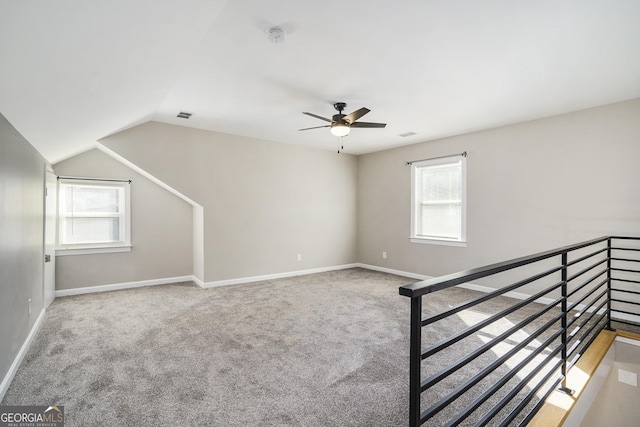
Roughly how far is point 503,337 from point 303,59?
2.48 m

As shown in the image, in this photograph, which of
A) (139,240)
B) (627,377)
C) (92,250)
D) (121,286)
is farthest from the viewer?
(139,240)

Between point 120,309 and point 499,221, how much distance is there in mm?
5390

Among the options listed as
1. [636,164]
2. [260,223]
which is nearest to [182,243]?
[260,223]

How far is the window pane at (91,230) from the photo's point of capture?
Result: 4.73m

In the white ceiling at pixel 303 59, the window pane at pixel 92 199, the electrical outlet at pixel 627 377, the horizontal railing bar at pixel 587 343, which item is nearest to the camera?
the white ceiling at pixel 303 59

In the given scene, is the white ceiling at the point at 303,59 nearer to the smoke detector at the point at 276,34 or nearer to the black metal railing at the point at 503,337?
the smoke detector at the point at 276,34

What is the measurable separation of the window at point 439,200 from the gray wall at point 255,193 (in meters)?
1.58

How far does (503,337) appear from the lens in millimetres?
1494

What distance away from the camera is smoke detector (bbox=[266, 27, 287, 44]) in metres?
2.28

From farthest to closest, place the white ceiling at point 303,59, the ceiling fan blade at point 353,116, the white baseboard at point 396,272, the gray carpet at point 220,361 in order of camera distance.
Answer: the white baseboard at point 396,272 → the ceiling fan blade at point 353,116 → the gray carpet at point 220,361 → the white ceiling at point 303,59

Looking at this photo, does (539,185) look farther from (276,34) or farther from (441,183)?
(276,34)

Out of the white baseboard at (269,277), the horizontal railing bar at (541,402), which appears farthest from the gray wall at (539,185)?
Result: the horizontal railing bar at (541,402)

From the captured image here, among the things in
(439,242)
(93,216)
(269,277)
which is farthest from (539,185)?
(93,216)

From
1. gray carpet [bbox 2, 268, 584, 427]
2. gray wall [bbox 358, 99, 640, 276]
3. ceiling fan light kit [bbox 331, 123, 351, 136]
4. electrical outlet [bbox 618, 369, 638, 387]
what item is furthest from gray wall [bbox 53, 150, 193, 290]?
electrical outlet [bbox 618, 369, 638, 387]
